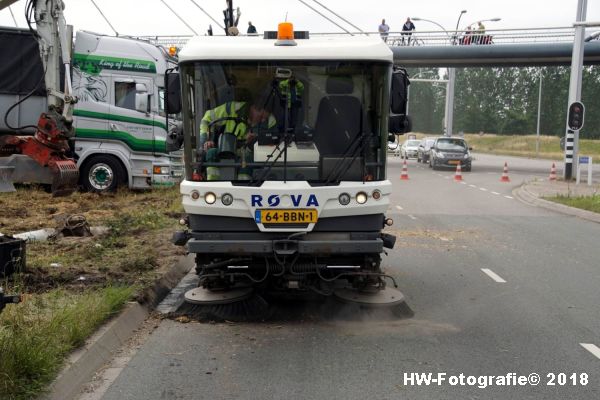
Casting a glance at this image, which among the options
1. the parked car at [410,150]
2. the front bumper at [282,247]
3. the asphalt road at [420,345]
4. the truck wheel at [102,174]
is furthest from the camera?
the parked car at [410,150]

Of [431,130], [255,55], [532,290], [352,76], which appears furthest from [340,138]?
[431,130]

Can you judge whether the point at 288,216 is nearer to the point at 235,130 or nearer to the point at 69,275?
the point at 235,130

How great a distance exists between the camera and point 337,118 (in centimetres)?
674

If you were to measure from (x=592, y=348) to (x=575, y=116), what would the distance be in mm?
20504

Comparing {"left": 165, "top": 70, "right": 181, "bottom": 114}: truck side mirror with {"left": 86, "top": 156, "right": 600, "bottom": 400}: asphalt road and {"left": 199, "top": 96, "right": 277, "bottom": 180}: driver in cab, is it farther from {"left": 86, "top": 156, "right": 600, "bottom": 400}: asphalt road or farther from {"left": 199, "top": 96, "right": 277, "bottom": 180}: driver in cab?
{"left": 86, "top": 156, "right": 600, "bottom": 400}: asphalt road

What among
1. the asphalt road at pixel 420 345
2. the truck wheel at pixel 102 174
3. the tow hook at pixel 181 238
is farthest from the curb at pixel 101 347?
the truck wheel at pixel 102 174

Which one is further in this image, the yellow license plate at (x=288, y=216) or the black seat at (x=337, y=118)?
the black seat at (x=337, y=118)

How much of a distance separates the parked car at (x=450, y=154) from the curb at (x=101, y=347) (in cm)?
2753

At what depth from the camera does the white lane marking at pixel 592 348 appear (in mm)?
5791

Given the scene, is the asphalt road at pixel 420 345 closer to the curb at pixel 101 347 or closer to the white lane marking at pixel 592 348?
the white lane marking at pixel 592 348

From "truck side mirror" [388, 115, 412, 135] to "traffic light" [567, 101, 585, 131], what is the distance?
19.5 m

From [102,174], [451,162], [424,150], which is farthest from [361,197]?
[424,150]

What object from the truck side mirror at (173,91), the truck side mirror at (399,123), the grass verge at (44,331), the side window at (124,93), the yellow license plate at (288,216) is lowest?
the grass verge at (44,331)

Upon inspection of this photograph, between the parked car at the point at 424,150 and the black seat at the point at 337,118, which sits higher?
the black seat at the point at 337,118
